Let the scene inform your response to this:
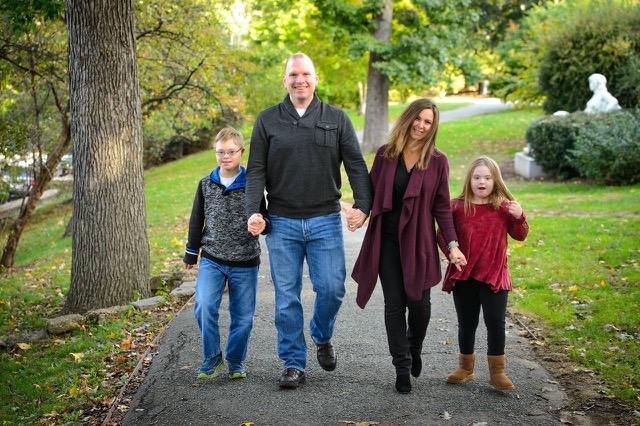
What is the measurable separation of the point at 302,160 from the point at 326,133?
24 cm

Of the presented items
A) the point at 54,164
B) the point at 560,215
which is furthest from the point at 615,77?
the point at 54,164

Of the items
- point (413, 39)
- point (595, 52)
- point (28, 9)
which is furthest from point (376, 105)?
point (28, 9)

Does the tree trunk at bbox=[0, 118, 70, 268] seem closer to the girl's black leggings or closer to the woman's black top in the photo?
the woman's black top

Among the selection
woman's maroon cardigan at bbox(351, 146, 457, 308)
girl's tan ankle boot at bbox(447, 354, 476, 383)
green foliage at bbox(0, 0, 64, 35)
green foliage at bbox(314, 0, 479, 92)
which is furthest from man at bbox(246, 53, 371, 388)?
green foliage at bbox(314, 0, 479, 92)

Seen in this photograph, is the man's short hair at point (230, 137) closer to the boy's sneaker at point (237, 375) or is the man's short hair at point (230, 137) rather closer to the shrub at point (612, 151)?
the boy's sneaker at point (237, 375)

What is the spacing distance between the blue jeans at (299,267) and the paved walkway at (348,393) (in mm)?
379

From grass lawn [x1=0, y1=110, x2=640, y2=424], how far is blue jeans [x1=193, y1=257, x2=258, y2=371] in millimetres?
940

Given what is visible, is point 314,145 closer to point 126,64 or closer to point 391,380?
point 391,380

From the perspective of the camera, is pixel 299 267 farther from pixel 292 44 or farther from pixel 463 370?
pixel 292 44

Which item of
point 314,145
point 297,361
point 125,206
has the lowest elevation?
point 297,361

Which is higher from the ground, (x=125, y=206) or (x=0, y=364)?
(x=125, y=206)

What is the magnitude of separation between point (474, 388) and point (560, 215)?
27.7ft

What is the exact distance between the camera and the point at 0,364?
7.16m

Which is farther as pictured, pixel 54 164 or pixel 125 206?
pixel 54 164
